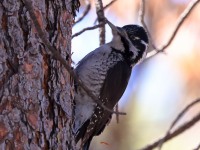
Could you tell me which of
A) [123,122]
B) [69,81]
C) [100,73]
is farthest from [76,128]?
[123,122]

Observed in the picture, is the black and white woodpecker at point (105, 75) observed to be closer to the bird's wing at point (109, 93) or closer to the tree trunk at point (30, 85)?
the bird's wing at point (109, 93)

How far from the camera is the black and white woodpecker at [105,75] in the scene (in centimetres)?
338

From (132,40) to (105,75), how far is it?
33cm

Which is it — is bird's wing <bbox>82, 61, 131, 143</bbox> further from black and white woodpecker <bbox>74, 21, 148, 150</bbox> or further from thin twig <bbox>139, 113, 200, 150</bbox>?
thin twig <bbox>139, 113, 200, 150</bbox>

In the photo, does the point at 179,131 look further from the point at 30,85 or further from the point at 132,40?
the point at 30,85

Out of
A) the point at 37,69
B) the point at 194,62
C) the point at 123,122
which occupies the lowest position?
the point at 123,122

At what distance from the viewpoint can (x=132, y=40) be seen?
3783mm

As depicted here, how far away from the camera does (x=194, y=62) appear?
7.44 meters

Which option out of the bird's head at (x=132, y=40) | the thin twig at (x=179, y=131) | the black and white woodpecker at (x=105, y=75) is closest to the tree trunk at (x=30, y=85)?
the thin twig at (x=179, y=131)

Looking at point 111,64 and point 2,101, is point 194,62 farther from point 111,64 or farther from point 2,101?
point 2,101

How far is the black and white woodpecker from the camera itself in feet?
11.1

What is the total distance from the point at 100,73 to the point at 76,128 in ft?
1.31

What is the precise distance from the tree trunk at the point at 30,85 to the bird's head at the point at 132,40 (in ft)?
3.98

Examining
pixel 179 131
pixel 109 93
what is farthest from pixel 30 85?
pixel 109 93
